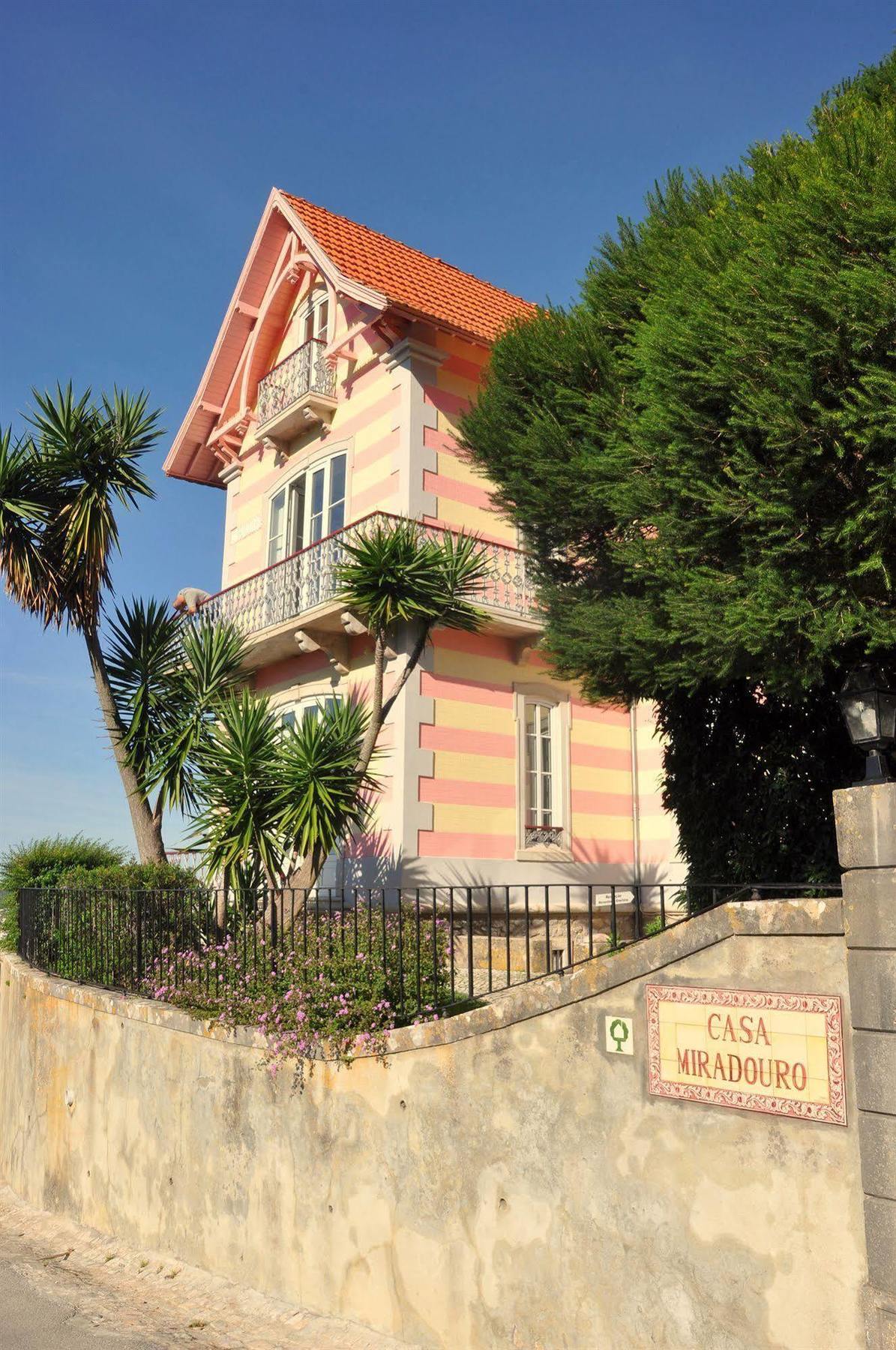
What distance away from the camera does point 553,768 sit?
16.1 metres

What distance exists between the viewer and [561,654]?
9984 millimetres

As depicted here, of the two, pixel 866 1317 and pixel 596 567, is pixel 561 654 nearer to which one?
pixel 596 567

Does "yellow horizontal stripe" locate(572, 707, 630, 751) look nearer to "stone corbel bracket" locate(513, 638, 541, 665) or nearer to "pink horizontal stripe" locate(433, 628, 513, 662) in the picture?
"stone corbel bracket" locate(513, 638, 541, 665)

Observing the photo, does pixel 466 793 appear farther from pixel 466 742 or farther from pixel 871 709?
pixel 871 709

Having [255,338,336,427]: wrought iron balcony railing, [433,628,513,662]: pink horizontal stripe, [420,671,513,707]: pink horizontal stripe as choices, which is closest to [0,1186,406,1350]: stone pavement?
[420,671,513,707]: pink horizontal stripe

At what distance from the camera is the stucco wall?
16.7 ft

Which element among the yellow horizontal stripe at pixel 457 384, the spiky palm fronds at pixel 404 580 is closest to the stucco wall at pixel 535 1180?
the spiky palm fronds at pixel 404 580

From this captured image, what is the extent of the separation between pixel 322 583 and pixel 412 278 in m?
5.24

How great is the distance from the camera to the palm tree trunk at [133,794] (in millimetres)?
14562

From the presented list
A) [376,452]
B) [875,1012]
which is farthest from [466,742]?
[875,1012]

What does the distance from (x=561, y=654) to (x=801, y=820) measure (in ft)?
8.94

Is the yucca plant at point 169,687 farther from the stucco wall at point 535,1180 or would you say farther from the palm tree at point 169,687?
the stucco wall at point 535,1180

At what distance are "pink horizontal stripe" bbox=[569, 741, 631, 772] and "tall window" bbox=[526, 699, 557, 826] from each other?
419 mm

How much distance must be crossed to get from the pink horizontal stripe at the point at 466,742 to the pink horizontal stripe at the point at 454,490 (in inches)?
123
